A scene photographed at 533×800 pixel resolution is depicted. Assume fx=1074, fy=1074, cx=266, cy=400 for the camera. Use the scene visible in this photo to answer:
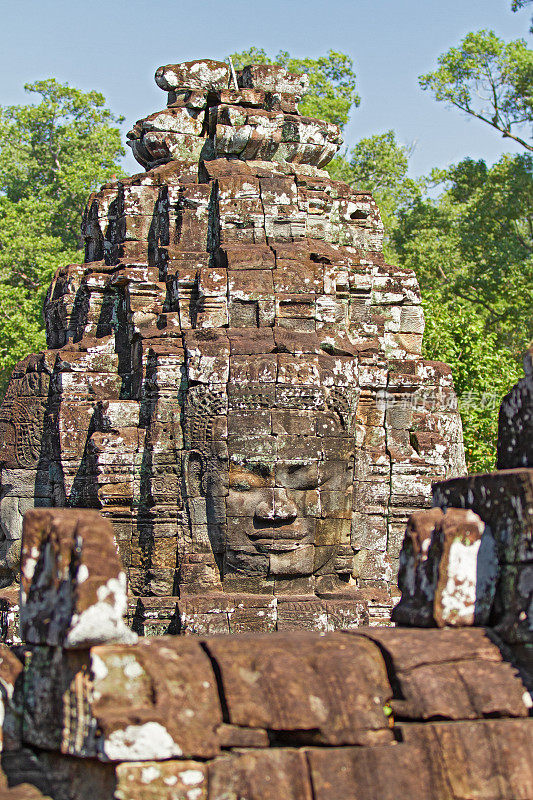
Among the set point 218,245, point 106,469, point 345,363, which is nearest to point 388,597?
point 345,363

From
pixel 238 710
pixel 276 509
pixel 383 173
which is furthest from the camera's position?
pixel 383 173

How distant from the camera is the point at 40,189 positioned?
1227 inches

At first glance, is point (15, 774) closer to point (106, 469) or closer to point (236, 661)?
point (236, 661)

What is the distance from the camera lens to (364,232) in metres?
11.5

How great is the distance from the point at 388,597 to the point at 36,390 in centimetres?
444

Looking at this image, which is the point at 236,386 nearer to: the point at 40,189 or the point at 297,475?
the point at 297,475

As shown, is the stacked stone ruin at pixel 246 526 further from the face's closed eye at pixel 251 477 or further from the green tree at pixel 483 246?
the green tree at pixel 483 246

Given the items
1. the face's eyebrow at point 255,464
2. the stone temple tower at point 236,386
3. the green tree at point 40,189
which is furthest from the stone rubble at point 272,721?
the green tree at point 40,189

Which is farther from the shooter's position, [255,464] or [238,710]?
[255,464]

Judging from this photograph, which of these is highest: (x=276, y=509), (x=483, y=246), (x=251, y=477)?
(x=483, y=246)

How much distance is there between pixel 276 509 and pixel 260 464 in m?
0.41

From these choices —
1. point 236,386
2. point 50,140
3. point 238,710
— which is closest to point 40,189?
point 50,140

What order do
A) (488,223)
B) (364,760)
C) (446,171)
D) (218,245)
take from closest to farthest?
(364,760)
(218,245)
(488,223)
(446,171)

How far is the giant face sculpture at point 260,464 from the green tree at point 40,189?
1580 centimetres
